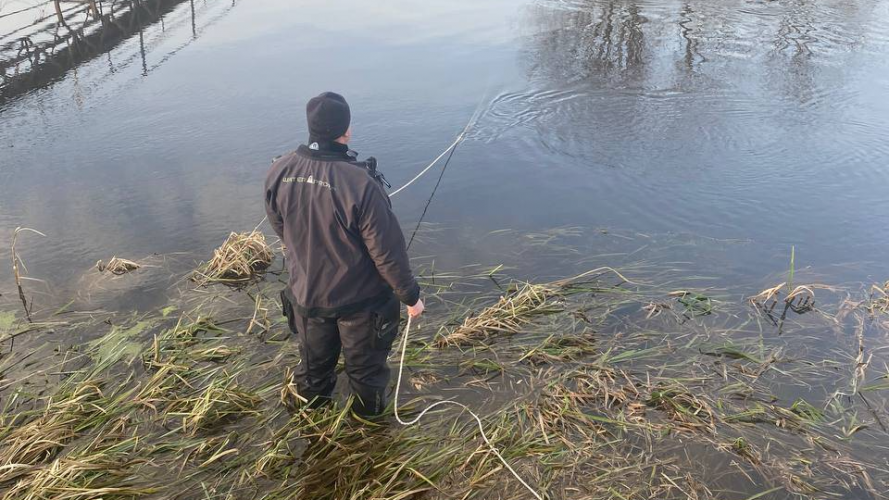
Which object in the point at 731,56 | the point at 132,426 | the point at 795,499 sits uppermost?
the point at 731,56

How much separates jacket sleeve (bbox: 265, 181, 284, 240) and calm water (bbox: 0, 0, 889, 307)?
95.0 inches

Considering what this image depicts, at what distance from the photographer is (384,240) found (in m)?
3.01

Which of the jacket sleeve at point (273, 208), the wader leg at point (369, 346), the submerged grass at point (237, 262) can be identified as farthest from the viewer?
the submerged grass at point (237, 262)

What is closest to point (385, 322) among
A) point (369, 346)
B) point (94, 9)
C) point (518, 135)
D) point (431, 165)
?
point (369, 346)

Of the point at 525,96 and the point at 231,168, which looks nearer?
the point at 231,168

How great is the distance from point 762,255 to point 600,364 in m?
2.45

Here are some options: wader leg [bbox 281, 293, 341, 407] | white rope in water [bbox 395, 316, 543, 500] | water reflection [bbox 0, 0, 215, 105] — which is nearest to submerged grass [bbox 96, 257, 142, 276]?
wader leg [bbox 281, 293, 341, 407]

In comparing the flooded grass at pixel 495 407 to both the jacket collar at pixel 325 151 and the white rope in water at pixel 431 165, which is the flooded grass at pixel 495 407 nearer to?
the jacket collar at pixel 325 151

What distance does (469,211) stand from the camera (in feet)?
21.5

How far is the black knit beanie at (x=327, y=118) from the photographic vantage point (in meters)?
2.94

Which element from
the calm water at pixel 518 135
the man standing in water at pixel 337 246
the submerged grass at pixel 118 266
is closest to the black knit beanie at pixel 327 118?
the man standing in water at pixel 337 246

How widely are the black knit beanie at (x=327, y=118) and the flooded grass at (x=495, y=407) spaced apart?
165 centimetres

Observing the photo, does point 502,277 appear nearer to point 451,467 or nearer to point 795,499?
point 451,467

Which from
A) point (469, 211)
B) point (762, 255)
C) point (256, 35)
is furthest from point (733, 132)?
point (256, 35)
